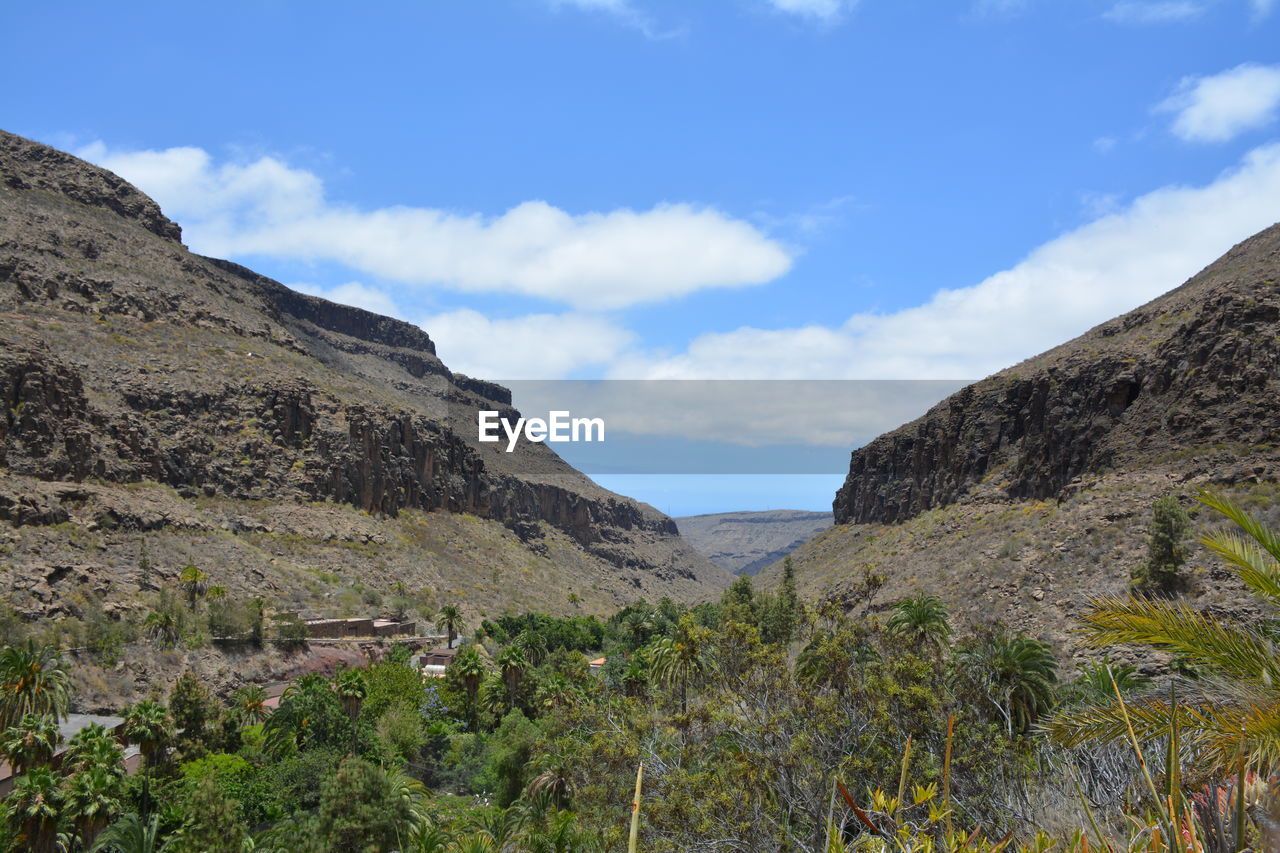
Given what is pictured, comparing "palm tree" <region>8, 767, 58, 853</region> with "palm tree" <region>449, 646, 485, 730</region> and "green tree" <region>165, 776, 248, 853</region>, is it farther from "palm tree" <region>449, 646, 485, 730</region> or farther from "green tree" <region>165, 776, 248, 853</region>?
"palm tree" <region>449, 646, 485, 730</region>

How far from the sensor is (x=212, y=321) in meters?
93.8

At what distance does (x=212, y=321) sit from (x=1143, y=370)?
310ft

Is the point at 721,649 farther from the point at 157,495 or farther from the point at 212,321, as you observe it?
the point at 212,321

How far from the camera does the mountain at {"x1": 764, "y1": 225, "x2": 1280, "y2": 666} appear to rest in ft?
136

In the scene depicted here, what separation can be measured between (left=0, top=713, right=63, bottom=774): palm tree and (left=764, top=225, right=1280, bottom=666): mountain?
2705 centimetres

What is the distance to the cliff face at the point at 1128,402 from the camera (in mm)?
45844

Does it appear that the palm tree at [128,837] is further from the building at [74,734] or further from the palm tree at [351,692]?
the palm tree at [351,692]

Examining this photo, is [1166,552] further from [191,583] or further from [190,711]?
[191,583]

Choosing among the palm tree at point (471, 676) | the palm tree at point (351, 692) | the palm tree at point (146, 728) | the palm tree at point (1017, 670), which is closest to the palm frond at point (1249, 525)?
the palm tree at point (1017, 670)

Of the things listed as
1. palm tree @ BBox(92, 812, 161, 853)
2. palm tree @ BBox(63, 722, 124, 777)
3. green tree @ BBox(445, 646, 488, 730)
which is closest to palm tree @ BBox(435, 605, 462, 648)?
green tree @ BBox(445, 646, 488, 730)

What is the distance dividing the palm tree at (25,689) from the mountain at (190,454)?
14.7 metres

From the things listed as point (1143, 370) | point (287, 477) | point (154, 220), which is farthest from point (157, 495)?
point (1143, 370)

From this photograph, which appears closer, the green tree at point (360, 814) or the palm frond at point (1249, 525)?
the palm frond at point (1249, 525)

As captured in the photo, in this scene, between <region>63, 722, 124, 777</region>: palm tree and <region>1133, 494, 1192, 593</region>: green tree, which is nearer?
<region>63, 722, 124, 777</region>: palm tree
